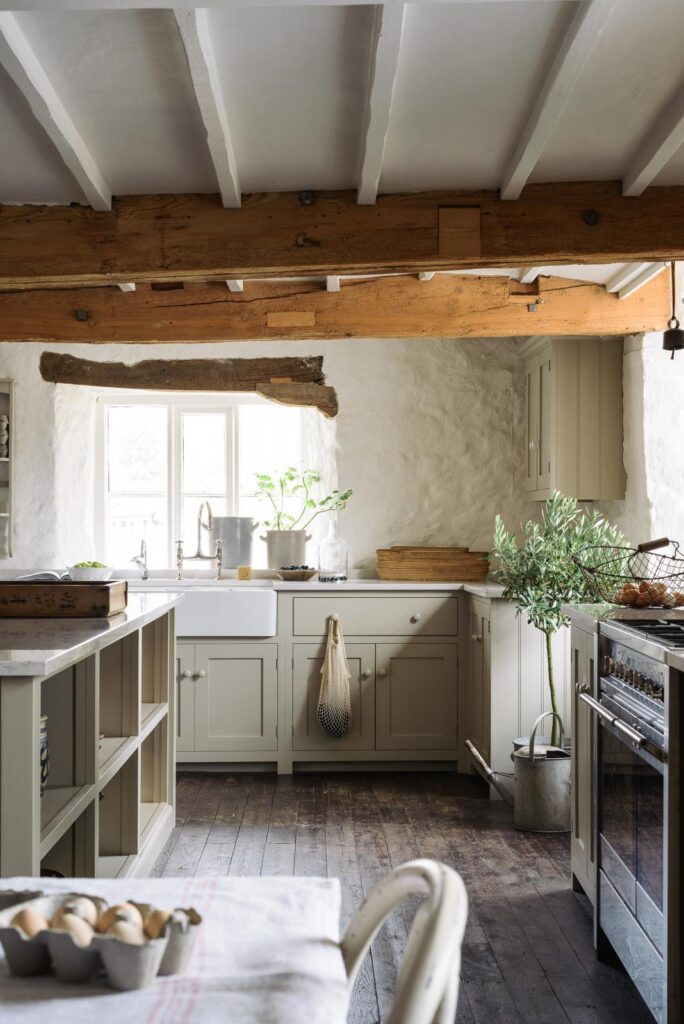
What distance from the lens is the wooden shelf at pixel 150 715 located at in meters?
3.17

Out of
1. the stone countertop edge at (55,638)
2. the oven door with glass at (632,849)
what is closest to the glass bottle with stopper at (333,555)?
the stone countertop edge at (55,638)

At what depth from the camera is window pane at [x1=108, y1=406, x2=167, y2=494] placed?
5738 millimetres

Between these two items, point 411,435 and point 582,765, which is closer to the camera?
point 582,765

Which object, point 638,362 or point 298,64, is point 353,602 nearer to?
point 638,362

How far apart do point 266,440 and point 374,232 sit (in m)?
2.65

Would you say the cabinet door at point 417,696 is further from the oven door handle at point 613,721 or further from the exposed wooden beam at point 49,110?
the exposed wooden beam at point 49,110

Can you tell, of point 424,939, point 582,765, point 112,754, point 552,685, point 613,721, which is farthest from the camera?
point 552,685

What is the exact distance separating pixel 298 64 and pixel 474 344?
3040mm

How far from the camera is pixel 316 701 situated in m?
4.73

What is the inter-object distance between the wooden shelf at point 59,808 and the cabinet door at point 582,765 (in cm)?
146

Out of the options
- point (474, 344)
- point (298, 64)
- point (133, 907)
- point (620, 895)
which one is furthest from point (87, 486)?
point (133, 907)

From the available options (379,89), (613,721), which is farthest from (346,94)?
(613,721)

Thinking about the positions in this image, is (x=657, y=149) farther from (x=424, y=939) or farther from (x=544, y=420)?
(x=424, y=939)

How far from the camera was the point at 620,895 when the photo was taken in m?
2.38
